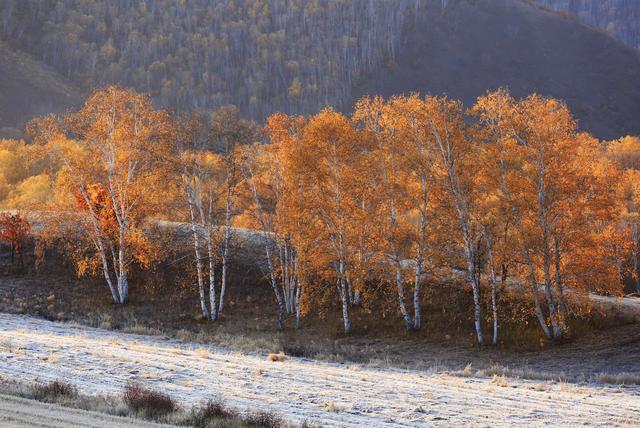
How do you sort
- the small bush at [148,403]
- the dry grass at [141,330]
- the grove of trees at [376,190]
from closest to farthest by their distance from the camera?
the small bush at [148,403], the dry grass at [141,330], the grove of trees at [376,190]

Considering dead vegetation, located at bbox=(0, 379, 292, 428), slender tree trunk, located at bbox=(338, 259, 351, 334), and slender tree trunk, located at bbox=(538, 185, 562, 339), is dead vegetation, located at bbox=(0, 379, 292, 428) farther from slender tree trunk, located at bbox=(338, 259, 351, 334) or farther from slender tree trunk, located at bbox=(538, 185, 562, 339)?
slender tree trunk, located at bbox=(538, 185, 562, 339)

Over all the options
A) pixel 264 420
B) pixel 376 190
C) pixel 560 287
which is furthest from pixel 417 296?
pixel 264 420

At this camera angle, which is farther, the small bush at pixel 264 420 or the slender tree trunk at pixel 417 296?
the slender tree trunk at pixel 417 296

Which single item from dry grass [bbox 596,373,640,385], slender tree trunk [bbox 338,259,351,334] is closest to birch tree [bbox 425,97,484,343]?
slender tree trunk [bbox 338,259,351,334]

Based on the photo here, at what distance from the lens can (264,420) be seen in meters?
12.4

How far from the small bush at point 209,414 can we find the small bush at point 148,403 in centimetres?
57

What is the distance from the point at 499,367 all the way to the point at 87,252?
105 feet

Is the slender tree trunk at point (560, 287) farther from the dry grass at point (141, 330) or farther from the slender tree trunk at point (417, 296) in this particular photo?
the dry grass at point (141, 330)

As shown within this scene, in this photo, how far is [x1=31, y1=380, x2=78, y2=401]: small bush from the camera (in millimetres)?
13062

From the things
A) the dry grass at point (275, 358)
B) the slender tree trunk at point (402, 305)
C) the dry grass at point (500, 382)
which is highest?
the slender tree trunk at point (402, 305)

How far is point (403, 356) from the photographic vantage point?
3022 cm

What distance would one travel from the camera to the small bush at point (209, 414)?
12.3 m

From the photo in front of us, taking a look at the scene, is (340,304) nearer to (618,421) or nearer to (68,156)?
(68,156)

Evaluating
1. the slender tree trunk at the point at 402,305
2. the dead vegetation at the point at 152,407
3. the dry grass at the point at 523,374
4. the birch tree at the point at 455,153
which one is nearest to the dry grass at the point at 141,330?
the slender tree trunk at the point at 402,305
